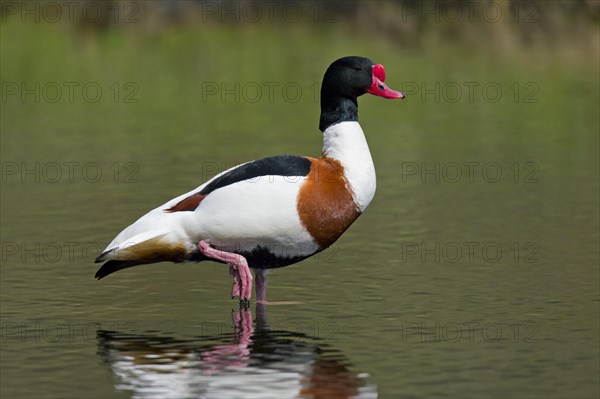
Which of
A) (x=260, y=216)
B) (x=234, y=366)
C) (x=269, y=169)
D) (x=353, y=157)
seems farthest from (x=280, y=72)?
(x=234, y=366)

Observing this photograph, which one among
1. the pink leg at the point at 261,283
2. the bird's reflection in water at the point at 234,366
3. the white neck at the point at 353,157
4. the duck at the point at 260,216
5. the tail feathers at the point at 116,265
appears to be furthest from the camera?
the pink leg at the point at 261,283

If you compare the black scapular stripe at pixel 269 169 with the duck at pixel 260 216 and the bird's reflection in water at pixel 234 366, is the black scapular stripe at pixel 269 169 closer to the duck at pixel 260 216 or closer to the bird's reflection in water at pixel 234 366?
the duck at pixel 260 216

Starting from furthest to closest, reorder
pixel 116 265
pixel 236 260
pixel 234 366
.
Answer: pixel 116 265, pixel 236 260, pixel 234 366

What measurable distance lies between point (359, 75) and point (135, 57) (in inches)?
779

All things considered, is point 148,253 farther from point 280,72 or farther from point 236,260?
point 280,72

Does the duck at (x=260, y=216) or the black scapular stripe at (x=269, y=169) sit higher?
the black scapular stripe at (x=269, y=169)

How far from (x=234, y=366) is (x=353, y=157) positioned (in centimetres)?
244

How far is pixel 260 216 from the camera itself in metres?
11.3

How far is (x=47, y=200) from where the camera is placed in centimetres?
1762

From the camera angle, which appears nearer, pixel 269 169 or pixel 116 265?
pixel 269 169

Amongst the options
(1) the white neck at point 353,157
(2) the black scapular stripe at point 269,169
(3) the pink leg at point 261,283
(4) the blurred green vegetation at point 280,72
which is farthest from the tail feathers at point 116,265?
(4) the blurred green vegetation at point 280,72

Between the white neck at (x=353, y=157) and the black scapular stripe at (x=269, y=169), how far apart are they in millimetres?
285

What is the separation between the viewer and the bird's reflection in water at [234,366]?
926cm

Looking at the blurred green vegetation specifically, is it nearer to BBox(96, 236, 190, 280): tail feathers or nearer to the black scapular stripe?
the black scapular stripe
